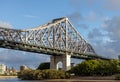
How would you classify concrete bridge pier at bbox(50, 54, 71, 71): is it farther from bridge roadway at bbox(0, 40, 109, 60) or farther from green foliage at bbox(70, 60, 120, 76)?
green foliage at bbox(70, 60, 120, 76)

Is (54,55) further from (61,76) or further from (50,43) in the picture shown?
(61,76)

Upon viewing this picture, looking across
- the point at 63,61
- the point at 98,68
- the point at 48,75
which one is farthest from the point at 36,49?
the point at 98,68

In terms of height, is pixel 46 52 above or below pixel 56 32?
below

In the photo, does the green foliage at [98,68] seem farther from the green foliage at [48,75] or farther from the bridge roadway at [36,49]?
the bridge roadway at [36,49]

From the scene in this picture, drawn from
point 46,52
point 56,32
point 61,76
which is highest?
point 56,32

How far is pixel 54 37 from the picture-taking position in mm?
152625

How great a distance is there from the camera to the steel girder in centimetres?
12508

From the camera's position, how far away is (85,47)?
6791 inches

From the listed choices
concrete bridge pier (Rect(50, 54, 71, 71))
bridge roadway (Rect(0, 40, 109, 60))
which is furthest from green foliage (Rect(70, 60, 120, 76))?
bridge roadway (Rect(0, 40, 109, 60))

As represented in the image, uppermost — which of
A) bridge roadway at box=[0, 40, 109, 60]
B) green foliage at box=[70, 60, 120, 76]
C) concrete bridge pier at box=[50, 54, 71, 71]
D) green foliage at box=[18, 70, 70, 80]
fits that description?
bridge roadway at box=[0, 40, 109, 60]

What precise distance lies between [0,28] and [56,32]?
139 feet

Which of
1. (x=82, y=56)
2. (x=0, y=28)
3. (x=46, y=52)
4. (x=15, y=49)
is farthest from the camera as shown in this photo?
(x=82, y=56)

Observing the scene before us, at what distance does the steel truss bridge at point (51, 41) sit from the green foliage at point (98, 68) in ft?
46.9

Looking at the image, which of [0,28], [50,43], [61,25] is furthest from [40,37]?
[0,28]
